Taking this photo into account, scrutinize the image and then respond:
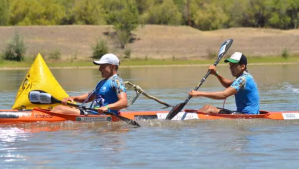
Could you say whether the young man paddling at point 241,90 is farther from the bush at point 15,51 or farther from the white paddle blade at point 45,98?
the bush at point 15,51

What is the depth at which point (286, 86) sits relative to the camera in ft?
75.7

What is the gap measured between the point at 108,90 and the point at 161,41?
49.7 meters

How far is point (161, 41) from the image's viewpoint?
61.2 m

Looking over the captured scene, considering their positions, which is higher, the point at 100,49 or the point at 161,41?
the point at 161,41

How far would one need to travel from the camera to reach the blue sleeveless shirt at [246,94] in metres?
12.1

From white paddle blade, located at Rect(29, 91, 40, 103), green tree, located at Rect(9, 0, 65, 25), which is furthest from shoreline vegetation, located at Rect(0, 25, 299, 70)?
white paddle blade, located at Rect(29, 91, 40, 103)

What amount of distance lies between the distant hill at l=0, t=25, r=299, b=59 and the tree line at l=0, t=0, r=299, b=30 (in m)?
7.03

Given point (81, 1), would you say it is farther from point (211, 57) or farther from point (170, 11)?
point (211, 57)

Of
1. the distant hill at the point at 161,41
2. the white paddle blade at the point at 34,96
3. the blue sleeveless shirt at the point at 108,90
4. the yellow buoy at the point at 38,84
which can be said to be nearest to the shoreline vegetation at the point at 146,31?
the distant hill at the point at 161,41

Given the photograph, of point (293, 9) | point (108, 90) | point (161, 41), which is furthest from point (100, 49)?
point (108, 90)

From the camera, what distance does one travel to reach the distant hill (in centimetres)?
5559

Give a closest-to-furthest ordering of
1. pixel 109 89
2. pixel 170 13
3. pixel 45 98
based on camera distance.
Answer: pixel 109 89 → pixel 45 98 → pixel 170 13

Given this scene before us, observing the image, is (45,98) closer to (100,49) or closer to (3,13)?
(100,49)

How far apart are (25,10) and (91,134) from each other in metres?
64.6
